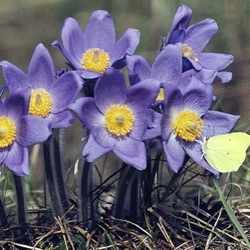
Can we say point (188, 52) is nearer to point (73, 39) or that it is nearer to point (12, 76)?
point (73, 39)

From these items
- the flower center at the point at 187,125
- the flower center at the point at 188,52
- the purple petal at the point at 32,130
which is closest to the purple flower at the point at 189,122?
the flower center at the point at 187,125

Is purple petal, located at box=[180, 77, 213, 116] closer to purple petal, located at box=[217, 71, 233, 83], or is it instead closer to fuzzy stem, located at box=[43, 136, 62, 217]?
purple petal, located at box=[217, 71, 233, 83]

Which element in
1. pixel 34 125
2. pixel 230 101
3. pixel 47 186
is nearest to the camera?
pixel 34 125

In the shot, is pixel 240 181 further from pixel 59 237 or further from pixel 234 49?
pixel 234 49

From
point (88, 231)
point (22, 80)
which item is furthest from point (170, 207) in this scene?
point (22, 80)

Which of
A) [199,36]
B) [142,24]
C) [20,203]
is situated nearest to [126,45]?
[199,36]

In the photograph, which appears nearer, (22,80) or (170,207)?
(22,80)
